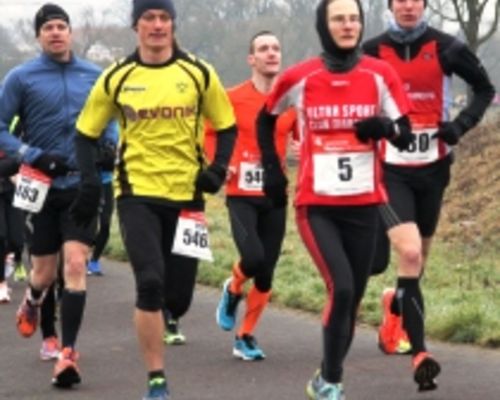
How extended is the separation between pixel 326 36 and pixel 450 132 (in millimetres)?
1128

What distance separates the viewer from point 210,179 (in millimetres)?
7016

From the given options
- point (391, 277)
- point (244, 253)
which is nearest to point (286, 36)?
point (391, 277)

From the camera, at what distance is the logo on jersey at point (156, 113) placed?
700 centimetres

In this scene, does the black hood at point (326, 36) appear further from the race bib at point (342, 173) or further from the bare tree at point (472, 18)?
the bare tree at point (472, 18)

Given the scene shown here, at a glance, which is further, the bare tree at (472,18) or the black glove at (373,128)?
the bare tree at (472,18)

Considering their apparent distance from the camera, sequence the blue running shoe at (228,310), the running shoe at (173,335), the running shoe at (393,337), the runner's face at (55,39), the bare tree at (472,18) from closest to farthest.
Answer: the runner's face at (55,39)
the running shoe at (393,337)
the blue running shoe at (228,310)
the running shoe at (173,335)
the bare tree at (472,18)

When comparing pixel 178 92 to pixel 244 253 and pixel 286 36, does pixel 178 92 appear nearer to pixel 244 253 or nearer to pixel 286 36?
pixel 244 253

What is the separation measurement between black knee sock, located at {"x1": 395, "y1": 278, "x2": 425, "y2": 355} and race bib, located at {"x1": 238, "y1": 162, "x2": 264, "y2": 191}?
5.24ft

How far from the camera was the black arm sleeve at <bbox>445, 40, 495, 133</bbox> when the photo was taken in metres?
7.76

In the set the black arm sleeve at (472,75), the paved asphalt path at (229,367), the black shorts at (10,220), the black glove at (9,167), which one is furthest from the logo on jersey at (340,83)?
the black shorts at (10,220)

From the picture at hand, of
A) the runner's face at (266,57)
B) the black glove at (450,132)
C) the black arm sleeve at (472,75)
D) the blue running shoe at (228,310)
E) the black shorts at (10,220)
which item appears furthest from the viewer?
the black shorts at (10,220)

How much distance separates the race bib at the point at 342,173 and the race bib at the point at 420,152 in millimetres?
1159

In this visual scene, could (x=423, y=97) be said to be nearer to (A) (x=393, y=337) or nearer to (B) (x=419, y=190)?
(B) (x=419, y=190)

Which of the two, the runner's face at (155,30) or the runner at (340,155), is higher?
the runner's face at (155,30)
